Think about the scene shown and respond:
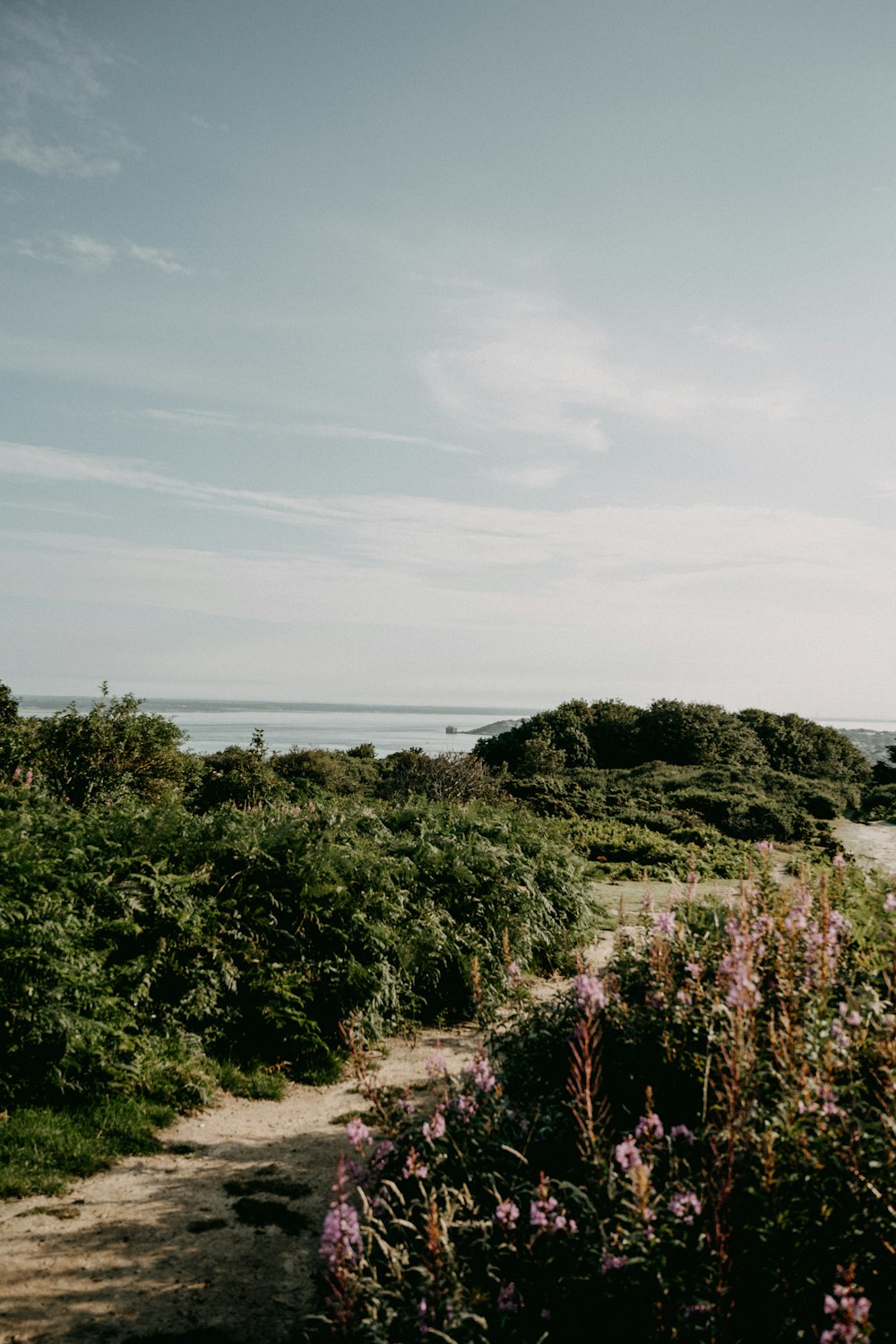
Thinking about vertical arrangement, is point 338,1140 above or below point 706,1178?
below

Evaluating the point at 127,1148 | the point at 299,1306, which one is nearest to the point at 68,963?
the point at 127,1148

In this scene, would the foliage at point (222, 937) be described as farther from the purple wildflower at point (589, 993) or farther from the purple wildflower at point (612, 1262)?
the purple wildflower at point (612, 1262)

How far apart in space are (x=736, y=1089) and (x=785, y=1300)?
24.3 inches

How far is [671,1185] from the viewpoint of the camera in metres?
2.76

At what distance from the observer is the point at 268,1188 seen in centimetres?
459

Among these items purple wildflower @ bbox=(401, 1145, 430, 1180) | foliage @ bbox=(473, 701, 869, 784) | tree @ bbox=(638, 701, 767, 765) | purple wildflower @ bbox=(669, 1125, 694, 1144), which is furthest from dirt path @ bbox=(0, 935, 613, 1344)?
tree @ bbox=(638, 701, 767, 765)

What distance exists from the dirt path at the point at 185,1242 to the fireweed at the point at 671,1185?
0.41 meters

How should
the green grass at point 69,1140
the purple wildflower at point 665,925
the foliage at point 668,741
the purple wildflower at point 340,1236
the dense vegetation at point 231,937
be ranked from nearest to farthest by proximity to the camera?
the purple wildflower at point 340,1236, the purple wildflower at point 665,925, the green grass at point 69,1140, the dense vegetation at point 231,937, the foliage at point 668,741

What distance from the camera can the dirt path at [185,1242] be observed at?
3453mm

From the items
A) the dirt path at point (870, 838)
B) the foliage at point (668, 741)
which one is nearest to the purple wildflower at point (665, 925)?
the dirt path at point (870, 838)

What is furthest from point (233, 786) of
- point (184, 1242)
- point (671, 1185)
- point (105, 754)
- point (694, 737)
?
point (694, 737)

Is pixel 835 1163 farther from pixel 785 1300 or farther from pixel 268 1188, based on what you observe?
pixel 268 1188

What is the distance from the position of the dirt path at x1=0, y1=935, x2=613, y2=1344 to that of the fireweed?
0.41 metres

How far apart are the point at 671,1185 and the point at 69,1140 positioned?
12.4 ft
